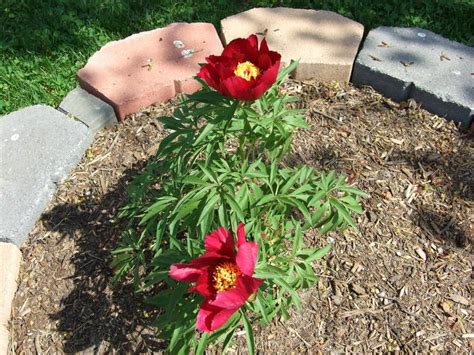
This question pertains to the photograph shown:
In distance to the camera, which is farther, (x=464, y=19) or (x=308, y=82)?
(x=464, y=19)

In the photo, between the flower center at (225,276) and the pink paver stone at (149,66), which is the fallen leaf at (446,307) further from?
the pink paver stone at (149,66)

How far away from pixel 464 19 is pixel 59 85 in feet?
8.93

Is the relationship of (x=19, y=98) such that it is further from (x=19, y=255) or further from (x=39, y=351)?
(x=39, y=351)

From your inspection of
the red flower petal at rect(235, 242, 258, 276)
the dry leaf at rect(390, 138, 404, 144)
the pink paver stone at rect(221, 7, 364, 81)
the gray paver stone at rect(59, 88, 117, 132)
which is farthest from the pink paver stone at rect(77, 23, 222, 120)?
the red flower petal at rect(235, 242, 258, 276)

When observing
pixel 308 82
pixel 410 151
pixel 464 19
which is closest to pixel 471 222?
pixel 410 151

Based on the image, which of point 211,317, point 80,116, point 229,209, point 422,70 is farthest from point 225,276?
point 422,70

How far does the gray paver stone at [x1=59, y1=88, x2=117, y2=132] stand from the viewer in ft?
10.1

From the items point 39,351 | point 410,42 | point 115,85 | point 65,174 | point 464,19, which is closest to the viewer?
point 39,351

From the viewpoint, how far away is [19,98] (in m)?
3.36

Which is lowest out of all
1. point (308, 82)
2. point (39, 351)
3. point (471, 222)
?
point (39, 351)

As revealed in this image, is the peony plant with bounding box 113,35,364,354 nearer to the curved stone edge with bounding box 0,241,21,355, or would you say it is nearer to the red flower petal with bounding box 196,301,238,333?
the red flower petal with bounding box 196,301,238,333

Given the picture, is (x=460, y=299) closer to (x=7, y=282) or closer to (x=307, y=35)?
(x=307, y=35)

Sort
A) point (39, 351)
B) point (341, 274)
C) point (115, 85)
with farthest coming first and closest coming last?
point (115, 85)
point (341, 274)
point (39, 351)

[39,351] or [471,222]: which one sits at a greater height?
[471,222]
